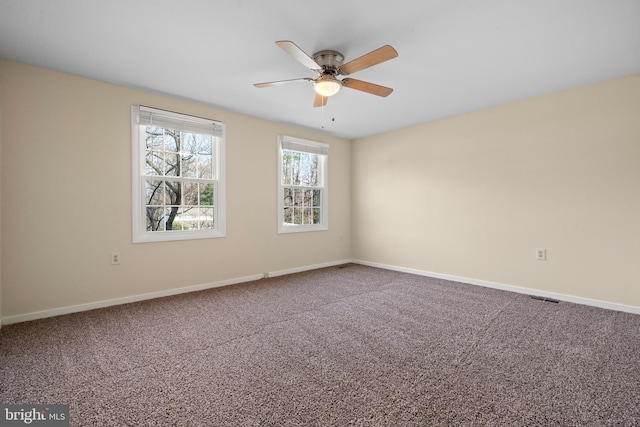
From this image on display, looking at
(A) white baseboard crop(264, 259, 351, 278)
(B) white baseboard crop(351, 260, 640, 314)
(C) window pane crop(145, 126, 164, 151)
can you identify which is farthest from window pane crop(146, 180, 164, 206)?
(B) white baseboard crop(351, 260, 640, 314)

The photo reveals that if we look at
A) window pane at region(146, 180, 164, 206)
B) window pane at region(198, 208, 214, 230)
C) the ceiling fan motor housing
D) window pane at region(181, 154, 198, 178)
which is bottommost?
window pane at region(198, 208, 214, 230)

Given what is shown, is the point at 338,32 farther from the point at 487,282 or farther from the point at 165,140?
the point at 487,282

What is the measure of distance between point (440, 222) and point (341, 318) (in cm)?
239

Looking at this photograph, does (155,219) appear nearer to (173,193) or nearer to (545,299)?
(173,193)

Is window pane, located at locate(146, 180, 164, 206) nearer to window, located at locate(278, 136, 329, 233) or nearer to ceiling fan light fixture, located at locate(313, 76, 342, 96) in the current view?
window, located at locate(278, 136, 329, 233)

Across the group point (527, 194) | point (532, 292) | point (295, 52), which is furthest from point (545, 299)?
point (295, 52)

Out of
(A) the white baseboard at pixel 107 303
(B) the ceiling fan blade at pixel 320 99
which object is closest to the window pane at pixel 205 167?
(A) the white baseboard at pixel 107 303

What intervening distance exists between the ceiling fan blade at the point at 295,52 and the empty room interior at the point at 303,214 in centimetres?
2

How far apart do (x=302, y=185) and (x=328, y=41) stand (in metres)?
2.82

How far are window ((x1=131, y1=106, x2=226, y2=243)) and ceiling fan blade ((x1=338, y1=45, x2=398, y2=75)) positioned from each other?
2.17m

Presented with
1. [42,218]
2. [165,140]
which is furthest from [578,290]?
[42,218]

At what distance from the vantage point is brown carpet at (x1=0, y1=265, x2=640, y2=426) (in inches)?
59.8

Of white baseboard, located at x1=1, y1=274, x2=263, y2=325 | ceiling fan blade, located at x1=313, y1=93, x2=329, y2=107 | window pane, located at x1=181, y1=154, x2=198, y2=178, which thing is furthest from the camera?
window pane, located at x1=181, y1=154, x2=198, y2=178

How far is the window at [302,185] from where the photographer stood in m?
4.64
